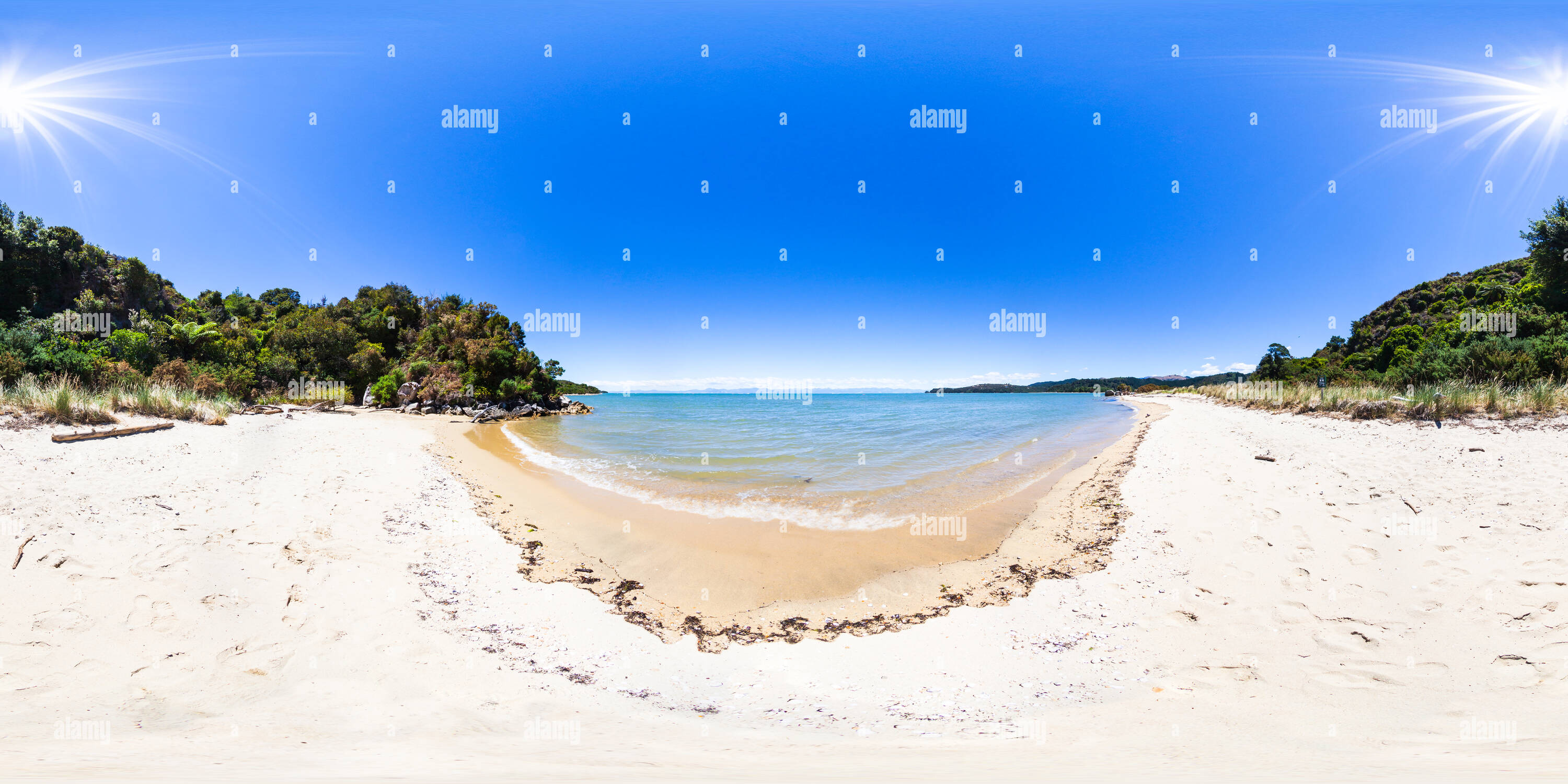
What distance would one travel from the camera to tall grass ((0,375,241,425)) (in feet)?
32.6

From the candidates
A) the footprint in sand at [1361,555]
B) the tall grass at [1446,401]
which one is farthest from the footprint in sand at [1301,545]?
the tall grass at [1446,401]

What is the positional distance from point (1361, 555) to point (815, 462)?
11055mm

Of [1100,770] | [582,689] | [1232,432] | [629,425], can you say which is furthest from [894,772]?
[629,425]

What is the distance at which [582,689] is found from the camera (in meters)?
3.85

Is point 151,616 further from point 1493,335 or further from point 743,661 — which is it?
point 1493,335

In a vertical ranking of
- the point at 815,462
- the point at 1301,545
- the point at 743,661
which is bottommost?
the point at 743,661

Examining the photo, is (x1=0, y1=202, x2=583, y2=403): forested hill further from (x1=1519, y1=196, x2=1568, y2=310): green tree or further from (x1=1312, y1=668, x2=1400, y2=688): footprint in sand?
(x1=1519, y1=196, x2=1568, y2=310): green tree

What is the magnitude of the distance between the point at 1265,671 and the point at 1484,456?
11.4 meters

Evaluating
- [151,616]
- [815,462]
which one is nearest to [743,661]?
[151,616]

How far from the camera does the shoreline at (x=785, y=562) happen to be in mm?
5242

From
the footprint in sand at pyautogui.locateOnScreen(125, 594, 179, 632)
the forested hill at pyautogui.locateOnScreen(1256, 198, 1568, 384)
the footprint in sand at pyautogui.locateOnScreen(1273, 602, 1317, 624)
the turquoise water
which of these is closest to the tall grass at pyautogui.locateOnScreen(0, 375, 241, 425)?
the turquoise water

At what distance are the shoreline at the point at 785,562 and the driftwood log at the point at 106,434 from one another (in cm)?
679

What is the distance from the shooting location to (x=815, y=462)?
1491 cm

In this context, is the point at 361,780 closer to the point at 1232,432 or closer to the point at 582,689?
the point at 582,689
